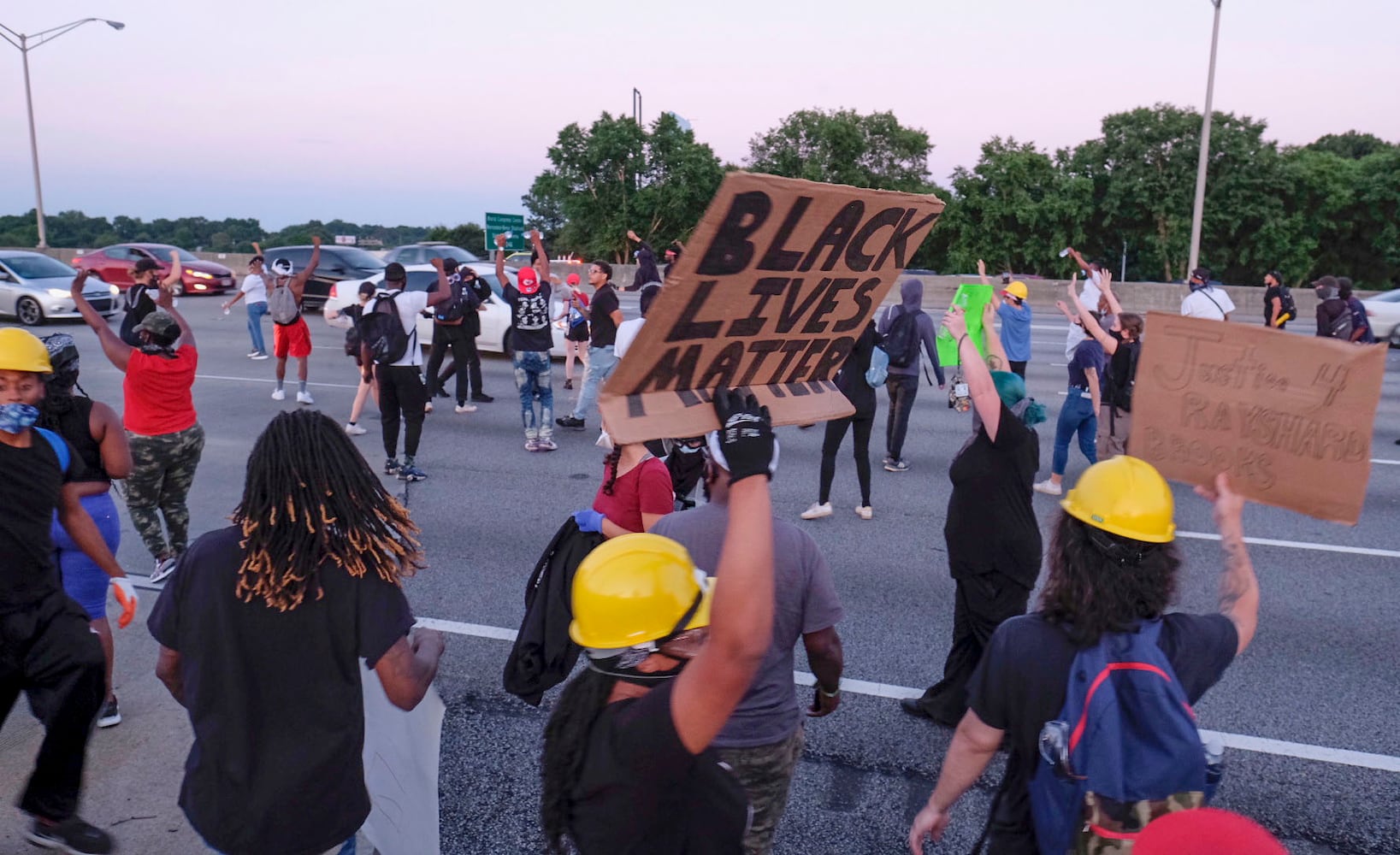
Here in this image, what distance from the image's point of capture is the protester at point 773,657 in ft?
9.46

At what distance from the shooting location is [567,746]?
2078 millimetres

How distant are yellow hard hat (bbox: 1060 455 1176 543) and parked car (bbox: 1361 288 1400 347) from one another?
72.0 feet

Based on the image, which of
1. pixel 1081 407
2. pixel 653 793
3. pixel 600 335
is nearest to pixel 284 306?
pixel 600 335

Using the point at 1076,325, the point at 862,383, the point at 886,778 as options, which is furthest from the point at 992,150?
the point at 886,778

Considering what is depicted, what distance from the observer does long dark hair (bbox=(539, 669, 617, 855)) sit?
206 centimetres

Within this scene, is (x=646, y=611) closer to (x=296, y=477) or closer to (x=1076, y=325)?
(x=296, y=477)

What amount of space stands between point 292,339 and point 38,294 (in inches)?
483

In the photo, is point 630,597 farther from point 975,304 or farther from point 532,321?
point 532,321

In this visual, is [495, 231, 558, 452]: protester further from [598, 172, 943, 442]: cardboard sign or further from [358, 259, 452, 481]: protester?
[598, 172, 943, 442]: cardboard sign

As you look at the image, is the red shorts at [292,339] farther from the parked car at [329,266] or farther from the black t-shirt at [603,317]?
the parked car at [329,266]

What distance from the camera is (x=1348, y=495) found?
2668 mm

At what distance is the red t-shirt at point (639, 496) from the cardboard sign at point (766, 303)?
1497 millimetres

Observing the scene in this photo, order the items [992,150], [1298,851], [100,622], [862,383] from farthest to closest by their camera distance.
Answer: [992,150] < [862,383] < [100,622] < [1298,851]

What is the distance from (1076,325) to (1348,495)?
764cm
